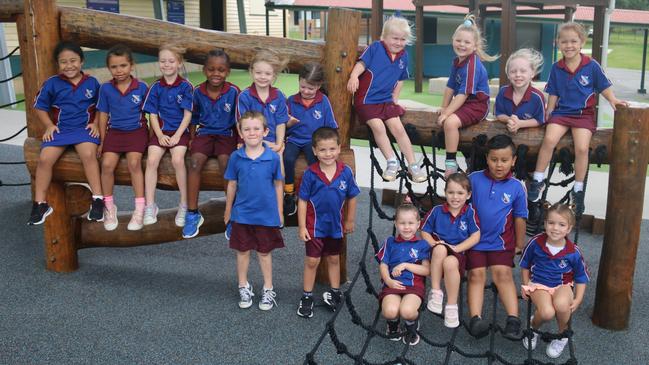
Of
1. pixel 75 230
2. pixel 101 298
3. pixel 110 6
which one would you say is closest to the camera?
pixel 101 298

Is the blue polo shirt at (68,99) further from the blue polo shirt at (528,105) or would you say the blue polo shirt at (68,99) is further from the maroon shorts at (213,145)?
the blue polo shirt at (528,105)

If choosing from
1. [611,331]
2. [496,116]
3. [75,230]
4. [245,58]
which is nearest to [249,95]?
[245,58]

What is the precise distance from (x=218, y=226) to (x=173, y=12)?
15.2m

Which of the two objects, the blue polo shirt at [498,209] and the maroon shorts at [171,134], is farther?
the maroon shorts at [171,134]

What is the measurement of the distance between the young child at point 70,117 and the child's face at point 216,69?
0.78m

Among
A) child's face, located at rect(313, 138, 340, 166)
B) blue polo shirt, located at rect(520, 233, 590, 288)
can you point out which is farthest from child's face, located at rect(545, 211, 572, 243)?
child's face, located at rect(313, 138, 340, 166)

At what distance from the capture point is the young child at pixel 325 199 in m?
3.84

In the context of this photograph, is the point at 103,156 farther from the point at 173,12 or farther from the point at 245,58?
the point at 173,12

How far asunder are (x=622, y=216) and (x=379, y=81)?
1642mm

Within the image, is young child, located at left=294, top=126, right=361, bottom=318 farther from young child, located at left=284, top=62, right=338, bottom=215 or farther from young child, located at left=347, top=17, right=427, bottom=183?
young child, located at left=347, top=17, right=427, bottom=183

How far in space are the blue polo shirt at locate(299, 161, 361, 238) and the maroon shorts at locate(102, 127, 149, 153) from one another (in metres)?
1.11

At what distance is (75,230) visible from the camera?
488cm

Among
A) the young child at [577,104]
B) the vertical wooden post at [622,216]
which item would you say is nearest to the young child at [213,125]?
the young child at [577,104]

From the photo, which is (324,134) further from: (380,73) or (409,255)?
(409,255)
